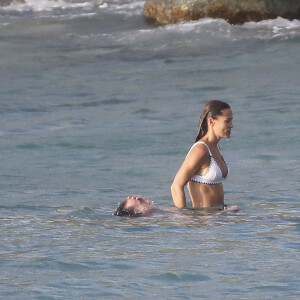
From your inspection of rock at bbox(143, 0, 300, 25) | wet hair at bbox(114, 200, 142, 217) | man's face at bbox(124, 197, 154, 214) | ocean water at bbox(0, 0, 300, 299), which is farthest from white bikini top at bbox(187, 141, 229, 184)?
rock at bbox(143, 0, 300, 25)

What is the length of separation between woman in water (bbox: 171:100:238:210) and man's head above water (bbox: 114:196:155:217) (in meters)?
0.28

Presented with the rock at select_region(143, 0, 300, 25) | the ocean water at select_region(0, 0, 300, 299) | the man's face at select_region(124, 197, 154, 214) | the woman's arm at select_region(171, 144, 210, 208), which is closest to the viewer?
the ocean water at select_region(0, 0, 300, 299)

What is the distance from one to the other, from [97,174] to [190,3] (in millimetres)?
10583

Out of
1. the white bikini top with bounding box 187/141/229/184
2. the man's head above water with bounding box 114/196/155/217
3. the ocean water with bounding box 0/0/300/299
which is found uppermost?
the white bikini top with bounding box 187/141/229/184

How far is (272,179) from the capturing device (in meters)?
13.9

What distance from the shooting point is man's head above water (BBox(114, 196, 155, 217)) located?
1084cm

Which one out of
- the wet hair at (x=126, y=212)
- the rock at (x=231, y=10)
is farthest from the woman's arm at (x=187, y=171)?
the rock at (x=231, y=10)

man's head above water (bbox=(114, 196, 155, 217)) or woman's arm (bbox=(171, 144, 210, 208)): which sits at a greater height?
woman's arm (bbox=(171, 144, 210, 208))

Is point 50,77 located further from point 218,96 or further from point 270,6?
point 270,6

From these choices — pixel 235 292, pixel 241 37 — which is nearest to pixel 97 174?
pixel 235 292

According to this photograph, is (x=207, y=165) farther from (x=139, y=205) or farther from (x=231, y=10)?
(x=231, y=10)

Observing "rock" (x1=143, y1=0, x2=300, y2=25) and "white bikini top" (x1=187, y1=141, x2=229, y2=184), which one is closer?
"white bikini top" (x1=187, y1=141, x2=229, y2=184)

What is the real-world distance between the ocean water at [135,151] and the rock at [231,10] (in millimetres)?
205

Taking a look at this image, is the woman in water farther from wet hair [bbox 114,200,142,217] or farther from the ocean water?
wet hair [bbox 114,200,142,217]
